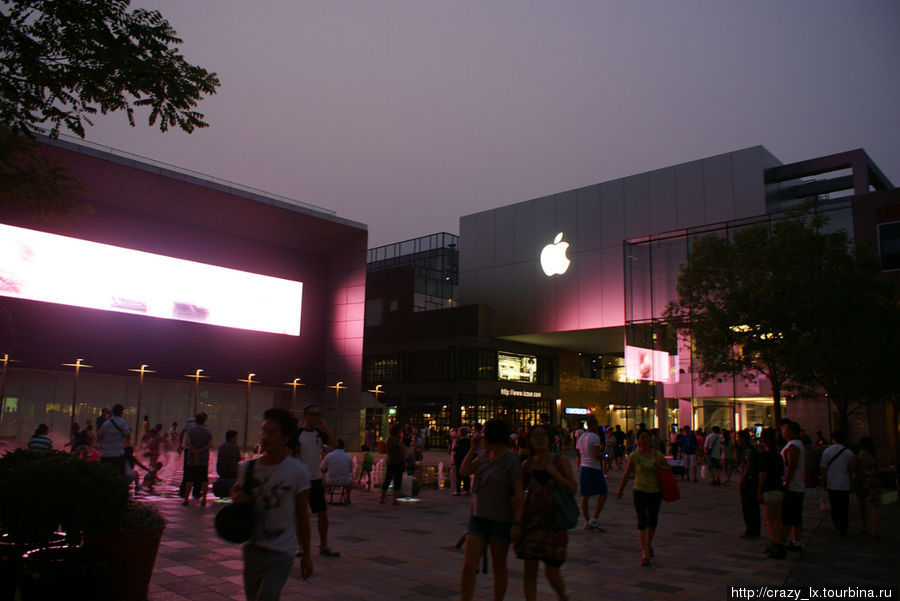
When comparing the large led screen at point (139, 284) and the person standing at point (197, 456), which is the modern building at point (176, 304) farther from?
the person standing at point (197, 456)

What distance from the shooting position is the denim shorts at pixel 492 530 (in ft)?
17.6

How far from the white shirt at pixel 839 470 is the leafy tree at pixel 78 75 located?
1075 cm

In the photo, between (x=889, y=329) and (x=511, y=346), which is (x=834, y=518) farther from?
(x=511, y=346)

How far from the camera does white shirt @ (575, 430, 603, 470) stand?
436 inches

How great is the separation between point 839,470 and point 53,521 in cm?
1106

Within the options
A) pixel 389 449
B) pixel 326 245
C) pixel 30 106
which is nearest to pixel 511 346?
pixel 326 245

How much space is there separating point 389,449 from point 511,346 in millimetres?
33690

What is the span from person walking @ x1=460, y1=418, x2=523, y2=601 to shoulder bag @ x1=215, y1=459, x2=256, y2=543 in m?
2.08

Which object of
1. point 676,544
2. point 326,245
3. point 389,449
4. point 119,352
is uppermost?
point 326,245

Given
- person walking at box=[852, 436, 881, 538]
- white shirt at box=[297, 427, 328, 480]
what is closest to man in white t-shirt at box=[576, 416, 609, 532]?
person walking at box=[852, 436, 881, 538]

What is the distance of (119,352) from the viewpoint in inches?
1139

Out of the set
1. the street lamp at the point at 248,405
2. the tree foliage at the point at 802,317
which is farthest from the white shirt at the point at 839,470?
the street lamp at the point at 248,405

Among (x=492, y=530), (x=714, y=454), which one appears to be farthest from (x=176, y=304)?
(x=492, y=530)

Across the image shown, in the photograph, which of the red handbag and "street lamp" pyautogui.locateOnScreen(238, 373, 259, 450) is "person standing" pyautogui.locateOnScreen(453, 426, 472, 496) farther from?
"street lamp" pyautogui.locateOnScreen(238, 373, 259, 450)
